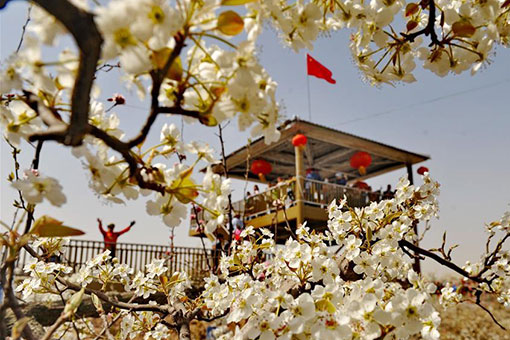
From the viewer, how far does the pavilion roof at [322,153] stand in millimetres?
8750

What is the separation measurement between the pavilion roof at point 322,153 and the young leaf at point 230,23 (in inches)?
296

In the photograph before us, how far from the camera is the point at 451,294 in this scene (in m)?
2.45

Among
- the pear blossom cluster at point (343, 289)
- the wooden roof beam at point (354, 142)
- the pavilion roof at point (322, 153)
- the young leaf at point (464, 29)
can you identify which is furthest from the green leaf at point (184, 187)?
the wooden roof beam at point (354, 142)

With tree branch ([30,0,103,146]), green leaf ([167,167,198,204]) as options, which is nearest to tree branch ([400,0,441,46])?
green leaf ([167,167,198,204])

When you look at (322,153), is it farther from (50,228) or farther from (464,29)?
(50,228)

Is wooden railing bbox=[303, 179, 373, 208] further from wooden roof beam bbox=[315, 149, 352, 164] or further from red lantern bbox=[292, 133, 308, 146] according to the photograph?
red lantern bbox=[292, 133, 308, 146]

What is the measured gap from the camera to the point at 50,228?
2.37 ft

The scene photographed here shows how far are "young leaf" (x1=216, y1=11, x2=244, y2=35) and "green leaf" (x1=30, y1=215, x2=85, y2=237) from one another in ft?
1.51

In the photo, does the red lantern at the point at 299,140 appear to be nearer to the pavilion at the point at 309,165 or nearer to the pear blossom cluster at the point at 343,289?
the pavilion at the point at 309,165

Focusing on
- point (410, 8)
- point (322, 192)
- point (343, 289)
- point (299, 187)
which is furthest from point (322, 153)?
point (410, 8)

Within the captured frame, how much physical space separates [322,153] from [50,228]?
33.8 ft

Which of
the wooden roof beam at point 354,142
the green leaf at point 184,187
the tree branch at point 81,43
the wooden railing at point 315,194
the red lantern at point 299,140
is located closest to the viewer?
the tree branch at point 81,43

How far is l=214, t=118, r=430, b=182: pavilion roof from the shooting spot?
28.7 ft

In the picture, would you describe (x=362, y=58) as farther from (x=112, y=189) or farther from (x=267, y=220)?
(x=267, y=220)
